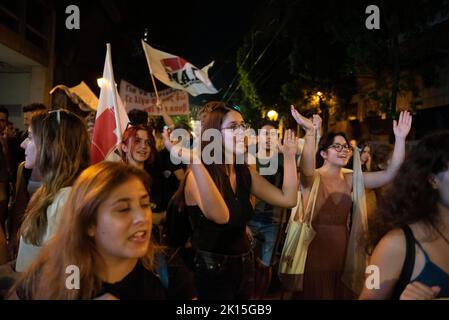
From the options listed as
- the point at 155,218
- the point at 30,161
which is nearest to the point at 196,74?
the point at 155,218

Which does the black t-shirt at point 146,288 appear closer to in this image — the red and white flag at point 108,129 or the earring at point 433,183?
the earring at point 433,183

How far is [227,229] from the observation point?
2570mm

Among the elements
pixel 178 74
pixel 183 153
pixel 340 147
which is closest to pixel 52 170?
pixel 183 153

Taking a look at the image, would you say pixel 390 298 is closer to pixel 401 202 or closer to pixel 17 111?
pixel 401 202

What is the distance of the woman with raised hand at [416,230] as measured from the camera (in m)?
1.78

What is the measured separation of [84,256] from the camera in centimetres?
163

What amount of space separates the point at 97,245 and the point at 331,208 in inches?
90.3

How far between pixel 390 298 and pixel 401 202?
488 mm

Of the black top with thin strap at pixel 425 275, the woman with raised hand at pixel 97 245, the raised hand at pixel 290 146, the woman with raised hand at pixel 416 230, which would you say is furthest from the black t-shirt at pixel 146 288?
the raised hand at pixel 290 146

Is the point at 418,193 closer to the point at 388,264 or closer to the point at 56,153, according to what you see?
the point at 388,264

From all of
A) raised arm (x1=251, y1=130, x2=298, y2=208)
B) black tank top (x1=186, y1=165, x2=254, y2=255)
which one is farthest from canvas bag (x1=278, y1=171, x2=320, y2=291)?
black tank top (x1=186, y1=165, x2=254, y2=255)

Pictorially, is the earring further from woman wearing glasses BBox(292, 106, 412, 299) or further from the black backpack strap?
woman wearing glasses BBox(292, 106, 412, 299)

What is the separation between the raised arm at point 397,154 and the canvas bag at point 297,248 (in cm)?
63
